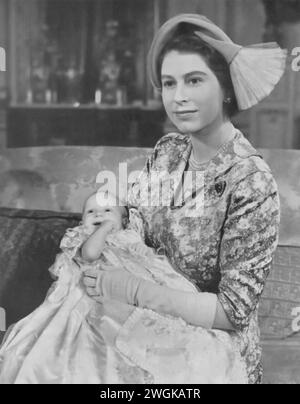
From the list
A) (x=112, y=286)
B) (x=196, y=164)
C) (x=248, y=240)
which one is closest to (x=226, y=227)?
(x=248, y=240)

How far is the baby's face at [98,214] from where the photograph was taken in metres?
1.46

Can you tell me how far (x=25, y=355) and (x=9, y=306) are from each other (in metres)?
0.29

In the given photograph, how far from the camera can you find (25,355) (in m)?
1.34

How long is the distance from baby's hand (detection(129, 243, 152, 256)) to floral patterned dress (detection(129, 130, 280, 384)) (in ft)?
0.12

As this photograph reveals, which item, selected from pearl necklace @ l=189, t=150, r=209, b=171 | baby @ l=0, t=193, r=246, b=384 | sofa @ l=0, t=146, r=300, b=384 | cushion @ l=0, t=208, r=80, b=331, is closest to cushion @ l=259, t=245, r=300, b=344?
sofa @ l=0, t=146, r=300, b=384

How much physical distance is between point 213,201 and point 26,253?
556 millimetres

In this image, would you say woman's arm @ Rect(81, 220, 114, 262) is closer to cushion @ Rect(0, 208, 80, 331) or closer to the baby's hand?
the baby's hand

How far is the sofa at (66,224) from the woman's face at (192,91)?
0.19 metres

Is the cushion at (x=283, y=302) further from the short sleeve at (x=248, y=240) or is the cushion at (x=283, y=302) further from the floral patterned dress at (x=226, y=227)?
the short sleeve at (x=248, y=240)
